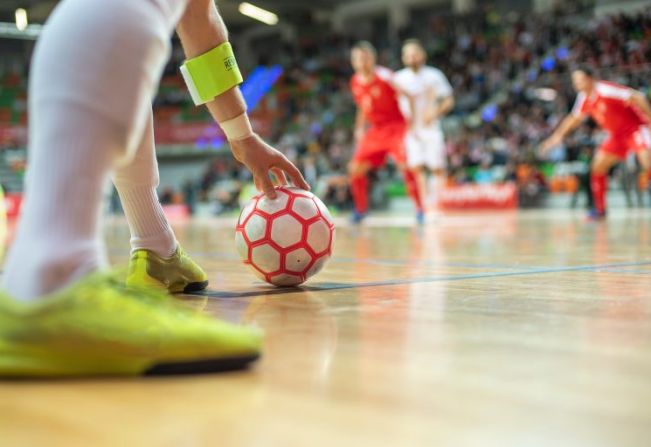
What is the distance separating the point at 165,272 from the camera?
1.63 meters

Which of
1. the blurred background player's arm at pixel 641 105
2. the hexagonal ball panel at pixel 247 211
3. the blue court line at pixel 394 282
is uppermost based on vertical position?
the blurred background player's arm at pixel 641 105

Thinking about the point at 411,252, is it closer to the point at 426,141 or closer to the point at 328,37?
the point at 426,141

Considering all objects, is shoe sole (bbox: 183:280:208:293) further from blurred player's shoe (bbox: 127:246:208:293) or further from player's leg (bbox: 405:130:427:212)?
player's leg (bbox: 405:130:427:212)

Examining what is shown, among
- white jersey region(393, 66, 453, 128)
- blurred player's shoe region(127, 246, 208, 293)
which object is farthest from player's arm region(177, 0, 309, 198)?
white jersey region(393, 66, 453, 128)

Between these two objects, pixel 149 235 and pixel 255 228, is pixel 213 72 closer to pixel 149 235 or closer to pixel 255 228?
pixel 149 235

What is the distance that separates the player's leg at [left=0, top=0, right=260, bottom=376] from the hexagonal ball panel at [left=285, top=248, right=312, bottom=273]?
891mm

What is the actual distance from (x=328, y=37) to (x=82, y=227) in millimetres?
21894

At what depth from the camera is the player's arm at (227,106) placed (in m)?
1.42

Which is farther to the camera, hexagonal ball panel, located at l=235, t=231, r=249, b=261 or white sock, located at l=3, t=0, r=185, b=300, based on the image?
hexagonal ball panel, located at l=235, t=231, r=249, b=261

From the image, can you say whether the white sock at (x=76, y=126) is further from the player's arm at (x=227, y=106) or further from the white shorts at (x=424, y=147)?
the white shorts at (x=424, y=147)

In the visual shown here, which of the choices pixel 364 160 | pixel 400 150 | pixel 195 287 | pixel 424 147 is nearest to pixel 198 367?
pixel 195 287

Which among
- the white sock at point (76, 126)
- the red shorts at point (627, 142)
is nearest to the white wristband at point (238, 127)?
the white sock at point (76, 126)

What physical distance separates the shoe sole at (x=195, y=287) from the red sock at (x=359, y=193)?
18.8ft

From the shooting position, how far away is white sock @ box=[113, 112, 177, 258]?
60.1 inches
